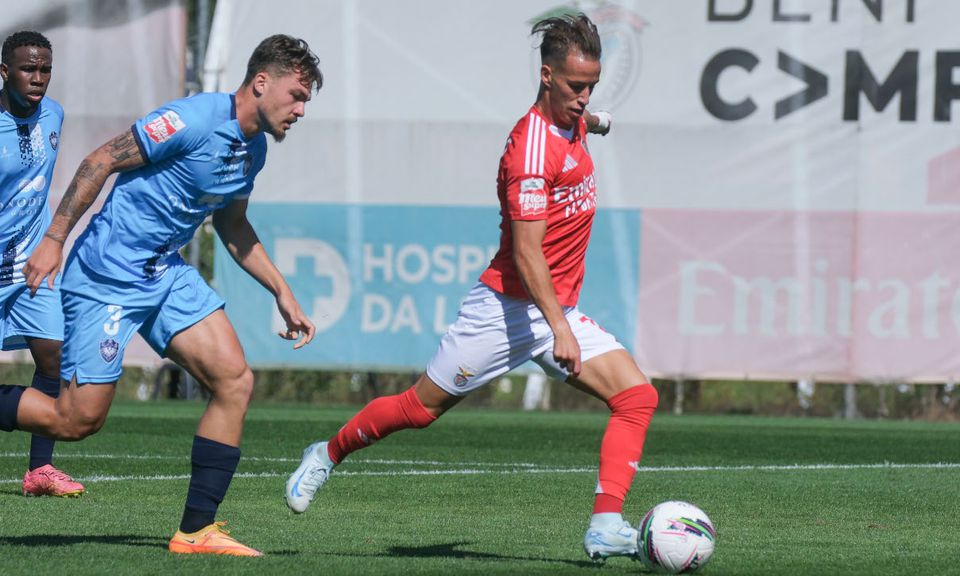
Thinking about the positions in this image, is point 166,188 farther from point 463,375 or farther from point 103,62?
point 103,62

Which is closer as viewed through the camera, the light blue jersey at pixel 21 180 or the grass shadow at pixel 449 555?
the grass shadow at pixel 449 555

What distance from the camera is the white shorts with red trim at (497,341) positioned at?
6.30m

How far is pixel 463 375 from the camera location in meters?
6.33

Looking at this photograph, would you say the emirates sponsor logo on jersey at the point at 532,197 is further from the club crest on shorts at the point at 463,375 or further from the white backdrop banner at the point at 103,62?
the white backdrop banner at the point at 103,62

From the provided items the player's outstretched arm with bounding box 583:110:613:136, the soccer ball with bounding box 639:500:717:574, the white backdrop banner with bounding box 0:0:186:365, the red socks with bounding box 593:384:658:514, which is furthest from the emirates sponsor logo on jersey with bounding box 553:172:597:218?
the white backdrop banner with bounding box 0:0:186:365

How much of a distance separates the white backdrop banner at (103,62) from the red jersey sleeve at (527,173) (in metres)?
11.1

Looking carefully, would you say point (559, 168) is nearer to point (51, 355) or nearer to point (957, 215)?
point (51, 355)

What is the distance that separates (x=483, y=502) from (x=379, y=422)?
1689mm

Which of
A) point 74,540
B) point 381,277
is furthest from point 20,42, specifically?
point 381,277

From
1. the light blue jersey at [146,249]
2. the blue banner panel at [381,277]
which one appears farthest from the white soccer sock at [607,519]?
the blue banner panel at [381,277]

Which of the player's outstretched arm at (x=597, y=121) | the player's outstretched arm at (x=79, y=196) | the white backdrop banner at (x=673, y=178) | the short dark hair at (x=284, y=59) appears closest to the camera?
the player's outstretched arm at (x=79, y=196)

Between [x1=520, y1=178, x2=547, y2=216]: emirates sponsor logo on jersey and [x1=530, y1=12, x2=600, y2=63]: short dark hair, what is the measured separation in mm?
483

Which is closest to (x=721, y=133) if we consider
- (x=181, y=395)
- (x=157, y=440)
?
(x=181, y=395)

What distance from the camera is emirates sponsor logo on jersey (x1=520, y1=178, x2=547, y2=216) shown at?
6051mm
